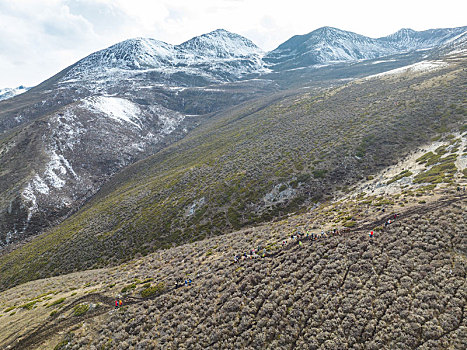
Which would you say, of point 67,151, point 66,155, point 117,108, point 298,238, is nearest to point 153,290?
point 298,238

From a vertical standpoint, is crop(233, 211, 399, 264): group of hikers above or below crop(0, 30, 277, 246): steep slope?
below

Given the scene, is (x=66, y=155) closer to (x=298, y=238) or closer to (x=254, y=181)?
(x=254, y=181)

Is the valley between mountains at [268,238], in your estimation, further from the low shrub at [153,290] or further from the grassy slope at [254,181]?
the grassy slope at [254,181]

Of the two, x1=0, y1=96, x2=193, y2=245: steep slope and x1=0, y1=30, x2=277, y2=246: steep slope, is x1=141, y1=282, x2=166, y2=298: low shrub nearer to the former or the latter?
x1=0, y1=30, x2=277, y2=246: steep slope

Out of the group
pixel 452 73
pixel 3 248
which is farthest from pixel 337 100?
pixel 3 248

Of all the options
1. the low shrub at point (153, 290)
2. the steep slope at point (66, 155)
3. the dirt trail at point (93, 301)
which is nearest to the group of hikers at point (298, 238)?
the dirt trail at point (93, 301)

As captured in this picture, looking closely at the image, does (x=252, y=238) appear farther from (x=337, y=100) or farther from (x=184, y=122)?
(x=184, y=122)

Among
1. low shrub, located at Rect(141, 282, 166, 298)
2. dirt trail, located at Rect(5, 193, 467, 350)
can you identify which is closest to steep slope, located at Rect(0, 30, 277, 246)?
dirt trail, located at Rect(5, 193, 467, 350)

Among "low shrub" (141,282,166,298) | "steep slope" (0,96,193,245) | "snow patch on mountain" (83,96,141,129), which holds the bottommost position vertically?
"low shrub" (141,282,166,298)
